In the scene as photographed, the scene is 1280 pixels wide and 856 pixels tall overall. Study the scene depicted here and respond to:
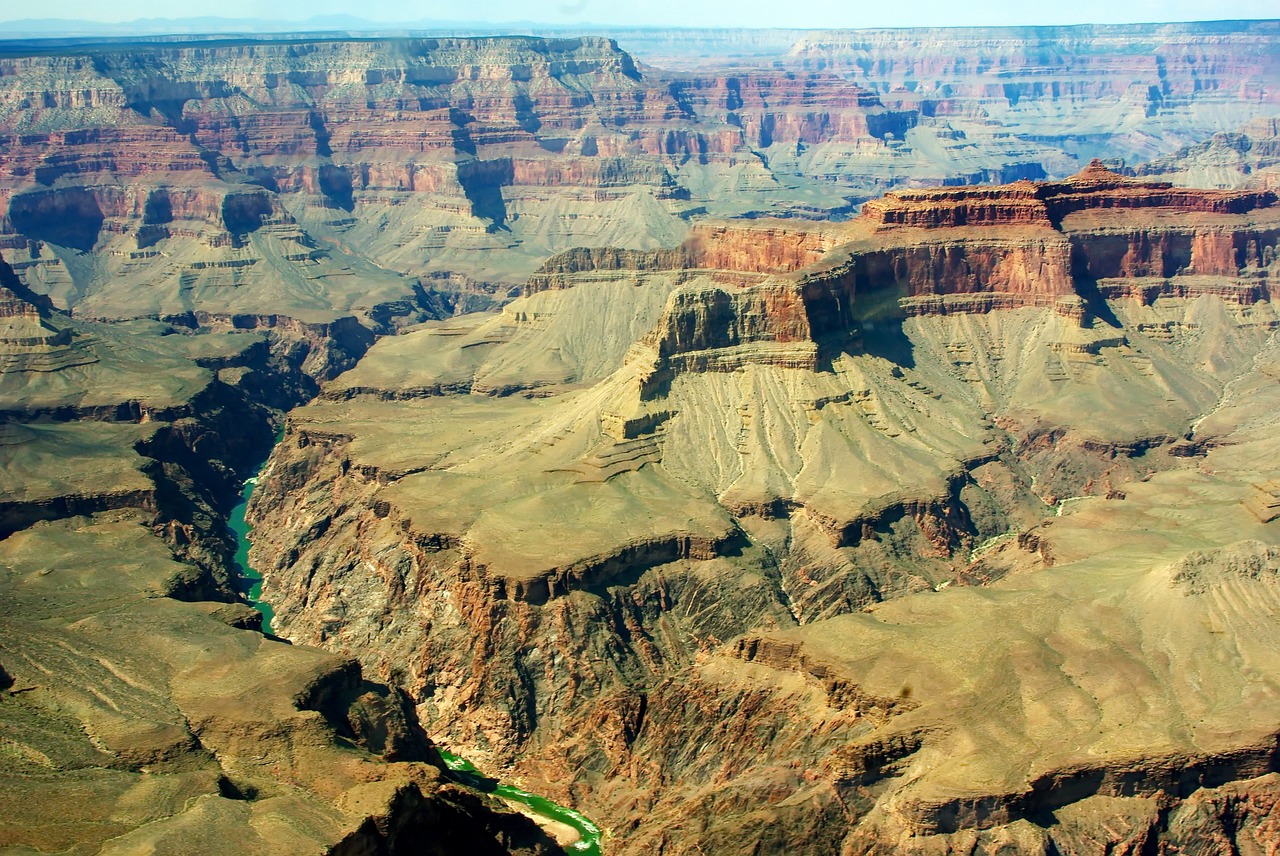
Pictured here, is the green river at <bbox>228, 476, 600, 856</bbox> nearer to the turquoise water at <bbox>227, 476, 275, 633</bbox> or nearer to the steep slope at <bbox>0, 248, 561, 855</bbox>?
the steep slope at <bbox>0, 248, 561, 855</bbox>

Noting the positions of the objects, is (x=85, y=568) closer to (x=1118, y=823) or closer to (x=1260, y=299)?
(x=1118, y=823)

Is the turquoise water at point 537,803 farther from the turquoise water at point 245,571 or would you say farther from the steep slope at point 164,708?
the turquoise water at point 245,571

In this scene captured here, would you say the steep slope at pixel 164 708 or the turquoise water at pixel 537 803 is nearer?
the steep slope at pixel 164 708

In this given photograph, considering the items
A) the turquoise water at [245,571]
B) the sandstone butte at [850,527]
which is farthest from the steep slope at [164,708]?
the sandstone butte at [850,527]

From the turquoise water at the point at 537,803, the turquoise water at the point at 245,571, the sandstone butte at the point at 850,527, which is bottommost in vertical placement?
the turquoise water at the point at 537,803

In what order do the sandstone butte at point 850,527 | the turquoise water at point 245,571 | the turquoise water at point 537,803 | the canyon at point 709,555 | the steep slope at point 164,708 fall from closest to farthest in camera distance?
1. the steep slope at point 164,708
2. the canyon at point 709,555
3. the sandstone butte at point 850,527
4. the turquoise water at point 537,803
5. the turquoise water at point 245,571

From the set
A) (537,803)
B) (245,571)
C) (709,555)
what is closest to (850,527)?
(709,555)

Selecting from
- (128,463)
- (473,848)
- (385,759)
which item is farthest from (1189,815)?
(128,463)

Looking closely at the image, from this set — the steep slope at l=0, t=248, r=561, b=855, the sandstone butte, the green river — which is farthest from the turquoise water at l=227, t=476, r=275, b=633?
the green river
